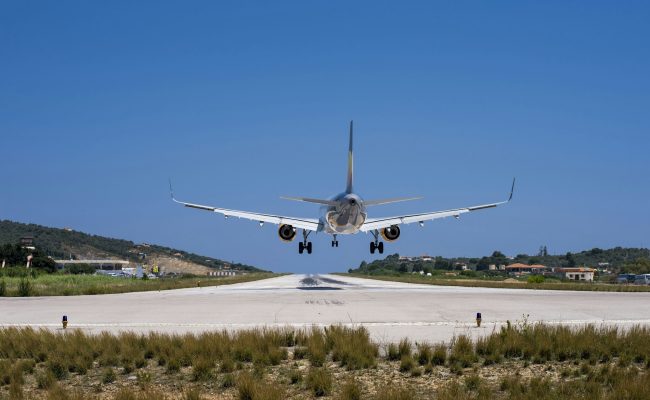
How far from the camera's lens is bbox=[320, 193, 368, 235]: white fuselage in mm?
57938

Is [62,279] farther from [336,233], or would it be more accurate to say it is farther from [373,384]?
[373,384]

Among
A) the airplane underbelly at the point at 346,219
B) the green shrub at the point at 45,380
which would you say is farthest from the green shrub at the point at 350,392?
the airplane underbelly at the point at 346,219

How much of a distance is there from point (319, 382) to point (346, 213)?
139 feet

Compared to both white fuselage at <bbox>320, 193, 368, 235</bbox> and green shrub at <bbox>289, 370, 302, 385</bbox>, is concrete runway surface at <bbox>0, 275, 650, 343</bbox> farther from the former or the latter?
white fuselage at <bbox>320, 193, 368, 235</bbox>

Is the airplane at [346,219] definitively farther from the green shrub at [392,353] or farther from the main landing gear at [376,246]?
the green shrub at [392,353]

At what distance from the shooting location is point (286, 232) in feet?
211

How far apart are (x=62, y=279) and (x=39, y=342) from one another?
67.6 m

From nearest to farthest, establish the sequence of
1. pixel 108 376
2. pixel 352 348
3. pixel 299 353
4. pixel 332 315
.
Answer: pixel 108 376 → pixel 352 348 → pixel 299 353 → pixel 332 315

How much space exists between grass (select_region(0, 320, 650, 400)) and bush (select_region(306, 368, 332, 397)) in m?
0.03

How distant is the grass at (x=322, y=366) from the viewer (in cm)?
1587

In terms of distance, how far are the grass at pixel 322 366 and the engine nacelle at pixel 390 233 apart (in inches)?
1701

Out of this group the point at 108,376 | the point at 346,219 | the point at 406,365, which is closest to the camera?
the point at 108,376

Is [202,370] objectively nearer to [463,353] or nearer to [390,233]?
[463,353]

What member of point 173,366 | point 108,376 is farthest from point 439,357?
point 108,376
